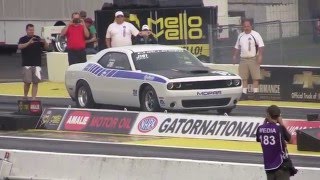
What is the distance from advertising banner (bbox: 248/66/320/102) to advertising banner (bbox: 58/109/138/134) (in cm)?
541

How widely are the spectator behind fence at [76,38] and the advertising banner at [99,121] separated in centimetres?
359

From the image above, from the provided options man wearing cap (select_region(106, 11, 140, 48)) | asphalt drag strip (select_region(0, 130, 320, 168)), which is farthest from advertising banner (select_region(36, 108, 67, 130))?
man wearing cap (select_region(106, 11, 140, 48))

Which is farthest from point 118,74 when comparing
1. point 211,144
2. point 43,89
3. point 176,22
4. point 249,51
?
point 176,22

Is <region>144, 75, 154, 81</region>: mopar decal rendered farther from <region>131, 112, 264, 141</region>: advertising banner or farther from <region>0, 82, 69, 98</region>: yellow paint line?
<region>0, 82, 69, 98</region>: yellow paint line

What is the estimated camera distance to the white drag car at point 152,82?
20.6 meters

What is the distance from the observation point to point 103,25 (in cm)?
3056

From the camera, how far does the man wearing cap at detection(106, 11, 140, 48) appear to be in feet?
79.0

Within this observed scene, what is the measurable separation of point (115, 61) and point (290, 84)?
4525mm

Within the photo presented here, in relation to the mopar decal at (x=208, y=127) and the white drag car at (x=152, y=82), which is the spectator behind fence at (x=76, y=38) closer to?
the white drag car at (x=152, y=82)

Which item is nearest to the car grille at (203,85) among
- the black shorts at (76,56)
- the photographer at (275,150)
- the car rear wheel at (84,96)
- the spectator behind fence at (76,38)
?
the car rear wheel at (84,96)

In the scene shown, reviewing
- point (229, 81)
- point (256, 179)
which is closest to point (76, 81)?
point (229, 81)

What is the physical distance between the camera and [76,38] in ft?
80.2

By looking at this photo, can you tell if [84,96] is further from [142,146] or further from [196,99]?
[142,146]

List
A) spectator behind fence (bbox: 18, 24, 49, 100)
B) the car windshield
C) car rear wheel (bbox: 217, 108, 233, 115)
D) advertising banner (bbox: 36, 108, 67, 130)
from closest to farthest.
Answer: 1. car rear wheel (bbox: 217, 108, 233, 115)
2. advertising banner (bbox: 36, 108, 67, 130)
3. the car windshield
4. spectator behind fence (bbox: 18, 24, 49, 100)
